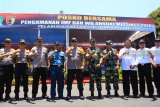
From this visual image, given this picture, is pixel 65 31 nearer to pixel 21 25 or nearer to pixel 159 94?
pixel 21 25

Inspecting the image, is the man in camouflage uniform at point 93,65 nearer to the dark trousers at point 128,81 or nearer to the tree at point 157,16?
the dark trousers at point 128,81

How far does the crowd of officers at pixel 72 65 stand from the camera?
8508 mm

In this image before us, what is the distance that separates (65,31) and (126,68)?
8.49m

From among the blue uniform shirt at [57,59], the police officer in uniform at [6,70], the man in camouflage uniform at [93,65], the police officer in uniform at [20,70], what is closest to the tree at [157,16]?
the man in camouflage uniform at [93,65]

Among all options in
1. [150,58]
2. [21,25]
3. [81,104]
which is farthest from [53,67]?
[21,25]

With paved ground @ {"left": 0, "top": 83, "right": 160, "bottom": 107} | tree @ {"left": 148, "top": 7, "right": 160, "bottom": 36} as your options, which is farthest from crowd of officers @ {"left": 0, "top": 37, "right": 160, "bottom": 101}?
tree @ {"left": 148, "top": 7, "right": 160, "bottom": 36}

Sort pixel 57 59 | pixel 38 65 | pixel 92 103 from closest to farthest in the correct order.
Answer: pixel 92 103 < pixel 38 65 < pixel 57 59

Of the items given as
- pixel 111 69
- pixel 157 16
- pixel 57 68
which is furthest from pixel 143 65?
pixel 157 16

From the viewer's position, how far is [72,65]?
871cm

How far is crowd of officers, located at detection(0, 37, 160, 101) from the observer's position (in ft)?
27.9

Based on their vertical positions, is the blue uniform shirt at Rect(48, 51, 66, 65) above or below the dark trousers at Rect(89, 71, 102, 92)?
above

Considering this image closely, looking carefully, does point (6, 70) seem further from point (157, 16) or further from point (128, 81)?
point (157, 16)

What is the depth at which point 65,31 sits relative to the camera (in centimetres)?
1700

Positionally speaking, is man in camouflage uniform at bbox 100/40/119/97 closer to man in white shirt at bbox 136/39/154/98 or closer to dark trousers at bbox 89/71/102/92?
dark trousers at bbox 89/71/102/92
